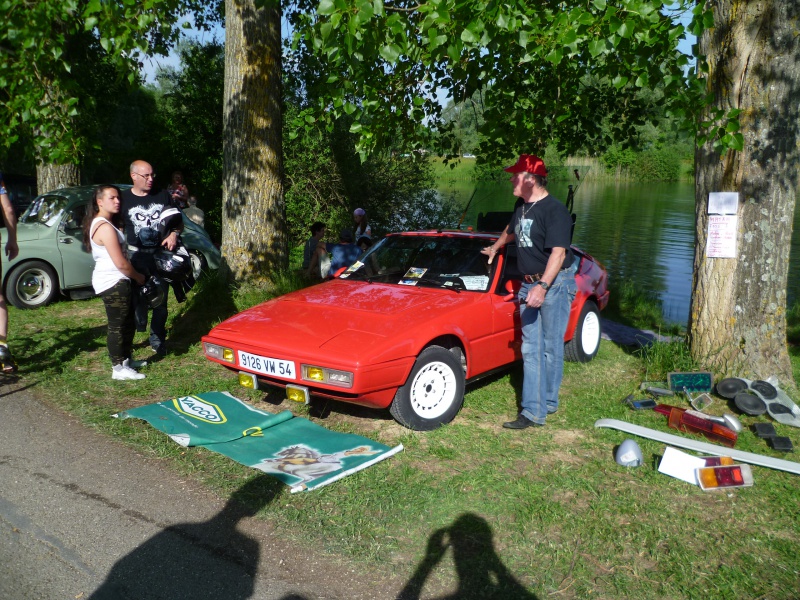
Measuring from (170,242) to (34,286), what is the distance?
151 inches

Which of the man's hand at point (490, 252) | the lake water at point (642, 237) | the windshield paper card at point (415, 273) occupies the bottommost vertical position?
the lake water at point (642, 237)

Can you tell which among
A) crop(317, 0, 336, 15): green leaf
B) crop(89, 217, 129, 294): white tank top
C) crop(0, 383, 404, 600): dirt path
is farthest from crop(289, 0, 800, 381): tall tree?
crop(0, 383, 404, 600): dirt path

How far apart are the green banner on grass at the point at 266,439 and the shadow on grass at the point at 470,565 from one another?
0.89m

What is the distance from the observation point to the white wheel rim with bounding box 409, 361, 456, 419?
210 inches

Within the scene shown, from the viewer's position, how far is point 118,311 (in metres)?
6.30

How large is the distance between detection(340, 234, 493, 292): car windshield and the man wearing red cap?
2.27 feet

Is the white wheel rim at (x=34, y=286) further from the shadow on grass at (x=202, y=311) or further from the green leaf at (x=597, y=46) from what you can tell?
the green leaf at (x=597, y=46)

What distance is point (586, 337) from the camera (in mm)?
7465

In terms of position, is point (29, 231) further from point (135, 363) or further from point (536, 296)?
point (536, 296)

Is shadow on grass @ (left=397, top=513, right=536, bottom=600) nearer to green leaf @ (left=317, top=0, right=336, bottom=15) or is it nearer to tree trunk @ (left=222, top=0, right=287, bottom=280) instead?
green leaf @ (left=317, top=0, right=336, bottom=15)

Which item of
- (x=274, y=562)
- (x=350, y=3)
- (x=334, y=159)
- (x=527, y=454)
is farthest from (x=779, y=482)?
(x=334, y=159)

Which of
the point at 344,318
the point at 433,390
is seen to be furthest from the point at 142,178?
the point at 433,390

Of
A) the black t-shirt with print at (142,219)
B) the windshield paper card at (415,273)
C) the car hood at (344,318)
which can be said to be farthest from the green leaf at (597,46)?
the black t-shirt with print at (142,219)

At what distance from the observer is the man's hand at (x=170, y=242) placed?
7129 mm
